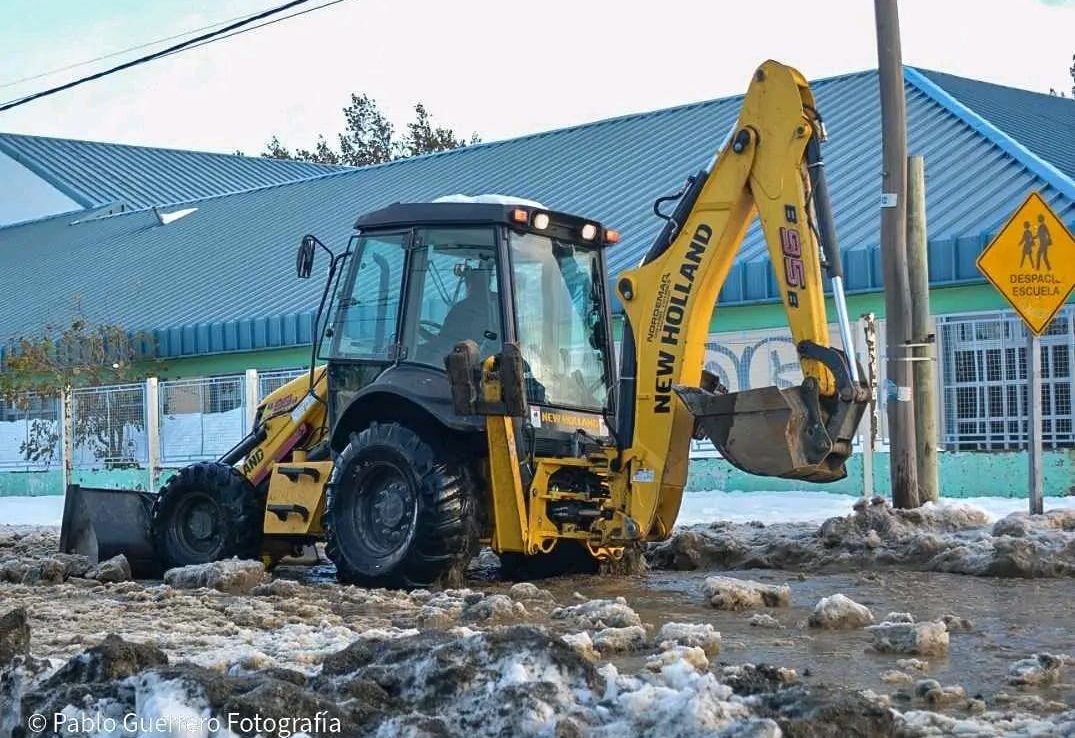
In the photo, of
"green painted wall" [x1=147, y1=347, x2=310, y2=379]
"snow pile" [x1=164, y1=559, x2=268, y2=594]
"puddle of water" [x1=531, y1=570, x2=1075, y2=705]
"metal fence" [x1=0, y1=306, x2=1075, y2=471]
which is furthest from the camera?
"green painted wall" [x1=147, y1=347, x2=310, y2=379]

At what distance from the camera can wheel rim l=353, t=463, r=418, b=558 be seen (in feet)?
32.4

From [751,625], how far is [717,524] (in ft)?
18.0

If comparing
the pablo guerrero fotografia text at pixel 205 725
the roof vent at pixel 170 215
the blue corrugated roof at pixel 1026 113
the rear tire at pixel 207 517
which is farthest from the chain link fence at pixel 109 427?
the pablo guerrero fotografia text at pixel 205 725

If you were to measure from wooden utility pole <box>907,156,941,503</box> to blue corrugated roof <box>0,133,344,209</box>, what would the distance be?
27778 mm

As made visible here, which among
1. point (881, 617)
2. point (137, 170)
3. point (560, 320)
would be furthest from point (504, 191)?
point (881, 617)

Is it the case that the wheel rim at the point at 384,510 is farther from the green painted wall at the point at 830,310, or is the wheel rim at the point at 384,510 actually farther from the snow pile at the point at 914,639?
the green painted wall at the point at 830,310

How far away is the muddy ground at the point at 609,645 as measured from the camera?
5.25 meters

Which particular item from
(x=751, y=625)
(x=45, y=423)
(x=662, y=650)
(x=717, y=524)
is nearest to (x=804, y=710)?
(x=662, y=650)

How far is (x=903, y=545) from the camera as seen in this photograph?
10.8 metres

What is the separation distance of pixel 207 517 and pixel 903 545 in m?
5.00

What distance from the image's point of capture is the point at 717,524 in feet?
44.1

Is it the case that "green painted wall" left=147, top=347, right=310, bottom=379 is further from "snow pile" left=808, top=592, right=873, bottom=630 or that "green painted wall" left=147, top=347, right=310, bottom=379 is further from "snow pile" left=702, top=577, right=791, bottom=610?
"snow pile" left=808, top=592, right=873, bottom=630

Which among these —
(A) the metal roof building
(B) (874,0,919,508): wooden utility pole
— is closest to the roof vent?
(A) the metal roof building

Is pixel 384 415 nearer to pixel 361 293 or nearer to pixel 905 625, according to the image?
pixel 361 293
